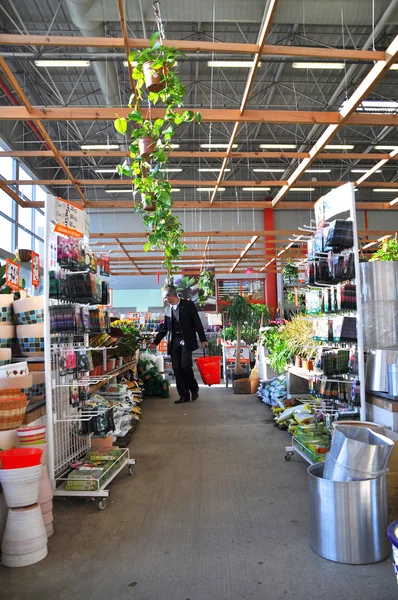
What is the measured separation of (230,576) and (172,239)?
15.5ft

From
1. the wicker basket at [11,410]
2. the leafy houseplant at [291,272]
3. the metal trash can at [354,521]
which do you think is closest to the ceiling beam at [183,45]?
the wicker basket at [11,410]

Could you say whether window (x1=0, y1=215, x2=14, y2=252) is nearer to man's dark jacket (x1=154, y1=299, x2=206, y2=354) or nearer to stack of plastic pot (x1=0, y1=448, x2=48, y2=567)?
man's dark jacket (x1=154, y1=299, x2=206, y2=354)

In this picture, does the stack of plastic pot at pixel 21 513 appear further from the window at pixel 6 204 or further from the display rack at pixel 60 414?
the window at pixel 6 204

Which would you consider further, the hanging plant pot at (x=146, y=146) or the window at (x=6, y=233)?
the window at (x=6, y=233)

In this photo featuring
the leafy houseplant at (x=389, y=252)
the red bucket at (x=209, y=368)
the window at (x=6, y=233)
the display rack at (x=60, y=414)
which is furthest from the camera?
the window at (x=6, y=233)

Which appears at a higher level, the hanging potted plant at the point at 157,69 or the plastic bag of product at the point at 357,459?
the hanging potted plant at the point at 157,69

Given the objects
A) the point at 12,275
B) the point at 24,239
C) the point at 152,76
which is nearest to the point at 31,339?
the point at 12,275

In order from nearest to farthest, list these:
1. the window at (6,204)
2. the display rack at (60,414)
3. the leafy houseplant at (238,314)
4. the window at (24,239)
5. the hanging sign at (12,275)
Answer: the display rack at (60,414), the hanging sign at (12,275), the leafy houseplant at (238,314), the window at (6,204), the window at (24,239)

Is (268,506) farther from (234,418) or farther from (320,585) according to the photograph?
(234,418)

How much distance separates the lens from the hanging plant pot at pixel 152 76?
10.8ft

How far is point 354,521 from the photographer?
7.27 ft

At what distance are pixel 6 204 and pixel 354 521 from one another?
12142 mm

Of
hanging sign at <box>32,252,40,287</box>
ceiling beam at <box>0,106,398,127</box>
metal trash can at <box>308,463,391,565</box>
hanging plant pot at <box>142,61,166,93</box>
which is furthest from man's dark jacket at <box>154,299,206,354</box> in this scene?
metal trash can at <box>308,463,391,565</box>

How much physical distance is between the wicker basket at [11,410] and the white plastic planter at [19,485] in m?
0.36
